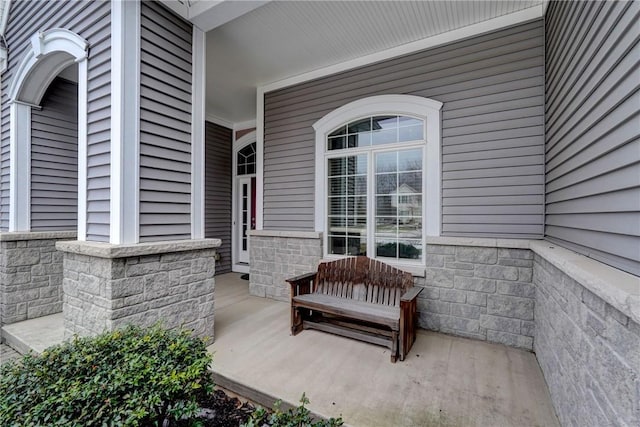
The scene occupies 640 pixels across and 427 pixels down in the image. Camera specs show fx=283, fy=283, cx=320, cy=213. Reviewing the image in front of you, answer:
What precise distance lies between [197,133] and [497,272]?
3.51 metres

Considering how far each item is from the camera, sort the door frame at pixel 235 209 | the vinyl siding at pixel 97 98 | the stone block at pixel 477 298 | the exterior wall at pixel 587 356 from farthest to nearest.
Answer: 1. the door frame at pixel 235 209
2. the stone block at pixel 477 298
3. the vinyl siding at pixel 97 98
4. the exterior wall at pixel 587 356

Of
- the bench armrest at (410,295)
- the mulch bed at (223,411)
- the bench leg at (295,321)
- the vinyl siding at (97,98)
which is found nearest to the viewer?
the mulch bed at (223,411)

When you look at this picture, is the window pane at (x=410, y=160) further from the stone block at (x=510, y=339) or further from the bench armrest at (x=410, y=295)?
the stone block at (x=510, y=339)

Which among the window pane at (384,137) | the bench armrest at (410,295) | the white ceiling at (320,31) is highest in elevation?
the white ceiling at (320,31)

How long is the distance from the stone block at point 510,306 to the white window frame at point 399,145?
83cm

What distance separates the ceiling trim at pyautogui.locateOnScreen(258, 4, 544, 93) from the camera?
9.79ft

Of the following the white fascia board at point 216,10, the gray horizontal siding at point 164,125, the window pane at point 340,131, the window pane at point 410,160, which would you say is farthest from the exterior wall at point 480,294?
the white fascia board at point 216,10

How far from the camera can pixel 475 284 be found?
3.11 meters

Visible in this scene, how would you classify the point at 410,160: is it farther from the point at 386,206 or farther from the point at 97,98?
the point at 97,98

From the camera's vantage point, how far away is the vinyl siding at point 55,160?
3783 mm

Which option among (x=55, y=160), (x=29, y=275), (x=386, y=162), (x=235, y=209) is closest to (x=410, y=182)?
(x=386, y=162)

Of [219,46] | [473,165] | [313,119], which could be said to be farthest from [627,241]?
[219,46]

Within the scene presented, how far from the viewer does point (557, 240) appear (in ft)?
7.88

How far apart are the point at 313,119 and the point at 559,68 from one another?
9.42 feet
